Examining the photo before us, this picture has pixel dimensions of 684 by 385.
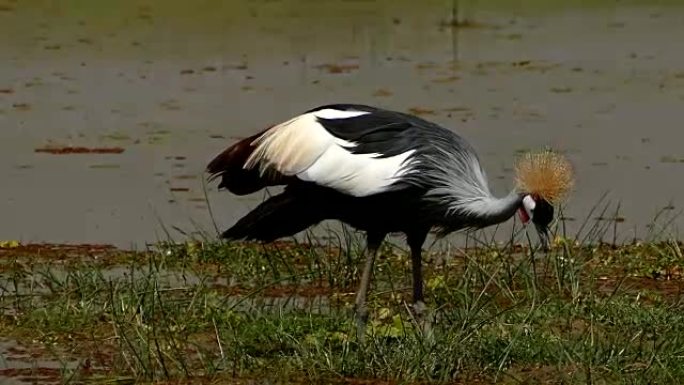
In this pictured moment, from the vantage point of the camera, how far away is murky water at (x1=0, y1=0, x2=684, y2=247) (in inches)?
311

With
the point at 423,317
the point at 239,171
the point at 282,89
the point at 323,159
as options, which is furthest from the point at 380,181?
the point at 282,89

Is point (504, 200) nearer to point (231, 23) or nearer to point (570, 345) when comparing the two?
point (570, 345)

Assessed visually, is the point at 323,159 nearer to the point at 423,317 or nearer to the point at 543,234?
the point at 423,317

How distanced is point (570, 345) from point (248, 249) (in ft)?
6.38

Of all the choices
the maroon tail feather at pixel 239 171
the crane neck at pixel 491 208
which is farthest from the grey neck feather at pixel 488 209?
the maroon tail feather at pixel 239 171

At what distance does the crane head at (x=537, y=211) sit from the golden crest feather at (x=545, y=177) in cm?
2

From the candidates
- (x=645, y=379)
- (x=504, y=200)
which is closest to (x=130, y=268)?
(x=504, y=200)

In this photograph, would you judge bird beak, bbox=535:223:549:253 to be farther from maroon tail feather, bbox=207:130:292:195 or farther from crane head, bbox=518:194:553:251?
maroon tail feather, bbox=207:130:292:195

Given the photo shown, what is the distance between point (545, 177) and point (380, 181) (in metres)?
0.55

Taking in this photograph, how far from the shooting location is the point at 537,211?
17.1 ft

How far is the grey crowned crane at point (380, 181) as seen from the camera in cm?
526

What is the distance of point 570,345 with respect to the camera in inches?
195

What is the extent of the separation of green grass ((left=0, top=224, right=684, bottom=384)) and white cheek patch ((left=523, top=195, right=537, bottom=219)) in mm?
287

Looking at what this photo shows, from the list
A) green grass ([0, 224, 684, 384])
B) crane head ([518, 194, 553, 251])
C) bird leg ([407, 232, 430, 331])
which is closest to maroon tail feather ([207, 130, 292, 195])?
green grass ([0, 224, 684, 384])
